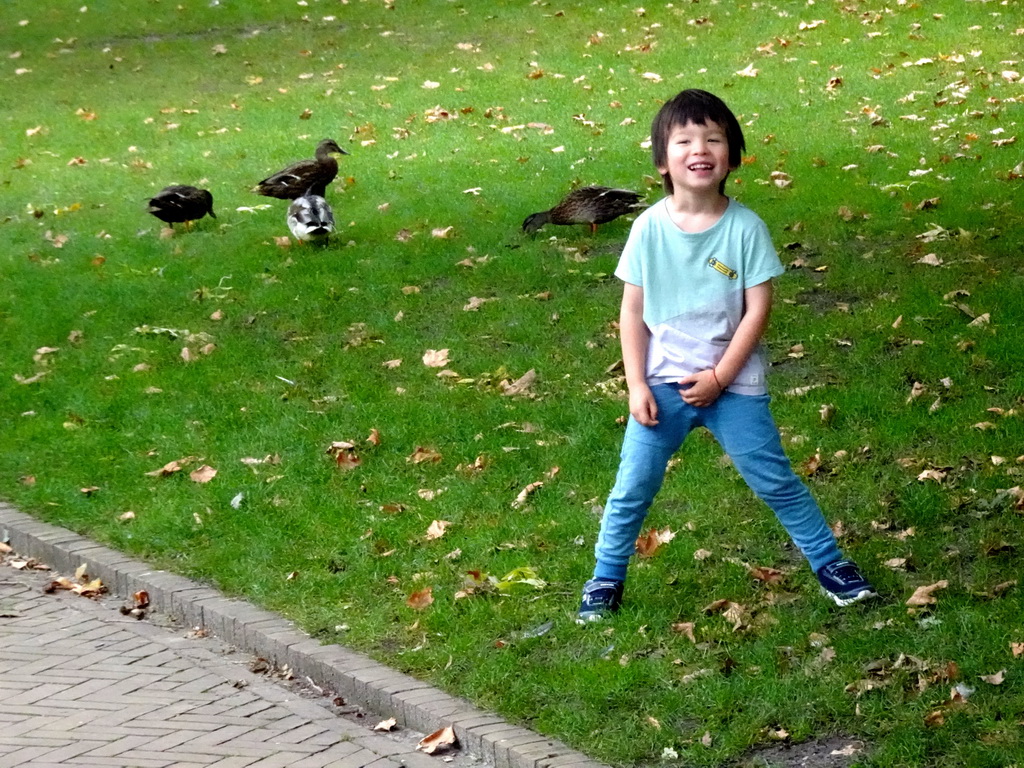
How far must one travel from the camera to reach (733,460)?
4.97 metres

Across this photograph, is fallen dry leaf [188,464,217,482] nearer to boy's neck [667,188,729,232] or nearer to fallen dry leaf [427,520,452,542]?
fallen dry leaf [427,520,452,542]

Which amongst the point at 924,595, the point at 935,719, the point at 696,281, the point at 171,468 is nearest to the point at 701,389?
the point at 696,281

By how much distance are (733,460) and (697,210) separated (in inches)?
37.0

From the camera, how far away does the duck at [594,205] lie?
408 inches

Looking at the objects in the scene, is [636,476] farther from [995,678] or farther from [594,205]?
[594,205]

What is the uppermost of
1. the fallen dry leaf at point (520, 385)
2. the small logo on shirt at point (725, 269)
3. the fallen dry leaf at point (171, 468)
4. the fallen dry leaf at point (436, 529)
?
the small logo on shirt at point (725, 269)

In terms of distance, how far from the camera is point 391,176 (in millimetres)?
13203

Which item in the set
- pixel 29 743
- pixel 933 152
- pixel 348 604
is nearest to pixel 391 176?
pixel 933 152

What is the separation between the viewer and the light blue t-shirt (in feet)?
15.3

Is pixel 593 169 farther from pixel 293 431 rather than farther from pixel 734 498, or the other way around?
pixel 734 498

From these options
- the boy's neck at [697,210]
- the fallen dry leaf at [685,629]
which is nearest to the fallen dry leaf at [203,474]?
the fallen dry leaf at [685,629]

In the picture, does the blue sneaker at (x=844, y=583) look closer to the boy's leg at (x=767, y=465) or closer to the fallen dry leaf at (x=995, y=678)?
the boy's leg at (x=767, y=465)

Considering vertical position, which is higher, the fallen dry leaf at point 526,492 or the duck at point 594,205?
the duck at point 594,205

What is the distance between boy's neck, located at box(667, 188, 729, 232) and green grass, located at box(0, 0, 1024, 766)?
148 centimetres
